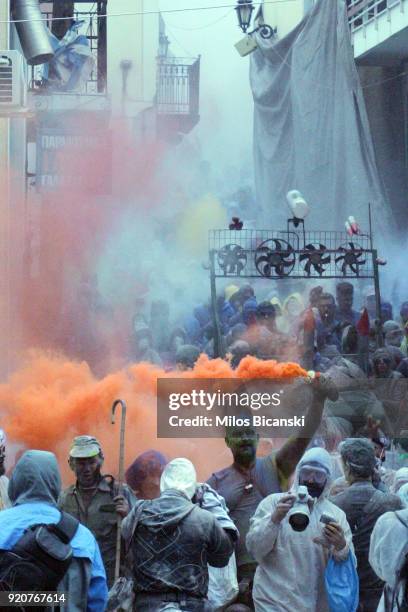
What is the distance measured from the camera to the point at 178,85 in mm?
8898

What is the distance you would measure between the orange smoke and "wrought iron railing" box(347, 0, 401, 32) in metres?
3.10

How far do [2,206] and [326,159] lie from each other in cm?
260

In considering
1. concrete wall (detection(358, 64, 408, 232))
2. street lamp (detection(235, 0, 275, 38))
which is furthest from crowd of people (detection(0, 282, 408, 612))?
street lamp (detection(235, 0, 275, 38))

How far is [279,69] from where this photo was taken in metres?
9.06

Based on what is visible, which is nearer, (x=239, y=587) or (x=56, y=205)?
(x=239, y=587)

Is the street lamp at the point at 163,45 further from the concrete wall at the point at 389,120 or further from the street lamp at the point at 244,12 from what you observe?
the concrete wall at the point at 389,120

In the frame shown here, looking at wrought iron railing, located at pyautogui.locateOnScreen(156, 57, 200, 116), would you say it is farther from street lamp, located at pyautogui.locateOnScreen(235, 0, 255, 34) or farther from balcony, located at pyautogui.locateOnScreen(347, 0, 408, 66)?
balcony, located at pyautogui.locateOnScreen(347, 0, 408, 66)

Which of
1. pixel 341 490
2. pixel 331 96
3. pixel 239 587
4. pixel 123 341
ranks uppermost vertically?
pixel 331 96

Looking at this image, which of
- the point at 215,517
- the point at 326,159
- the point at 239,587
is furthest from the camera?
the point at 326,159

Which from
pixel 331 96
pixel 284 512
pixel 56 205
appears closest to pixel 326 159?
pixel 331 96

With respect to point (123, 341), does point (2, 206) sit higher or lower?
higher

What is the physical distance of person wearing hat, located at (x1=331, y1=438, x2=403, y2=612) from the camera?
193 inches

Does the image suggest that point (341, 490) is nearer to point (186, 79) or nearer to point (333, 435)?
point (333, 435)

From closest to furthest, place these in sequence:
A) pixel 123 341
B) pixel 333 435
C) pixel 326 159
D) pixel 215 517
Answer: pixel 215 517 < pixel 333 435 < pixel 123 341 < pixel 326 159
